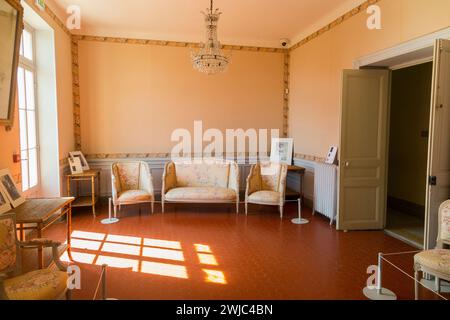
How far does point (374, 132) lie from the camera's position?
4434mm

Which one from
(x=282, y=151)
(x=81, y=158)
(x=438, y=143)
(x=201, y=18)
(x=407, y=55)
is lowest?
(x=81, y=158)

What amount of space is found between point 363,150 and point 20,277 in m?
4.13

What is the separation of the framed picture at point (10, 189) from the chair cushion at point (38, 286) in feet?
3.73

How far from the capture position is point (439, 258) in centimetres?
249

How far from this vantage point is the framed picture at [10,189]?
2.97 metres

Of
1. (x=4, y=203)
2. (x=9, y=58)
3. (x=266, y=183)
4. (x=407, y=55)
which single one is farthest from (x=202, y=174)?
(x=407, y=55)

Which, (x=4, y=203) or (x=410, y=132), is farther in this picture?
(x=410, y=132)

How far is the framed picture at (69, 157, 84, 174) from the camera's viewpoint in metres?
5.30

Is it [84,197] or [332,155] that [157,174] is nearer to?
[84,197]

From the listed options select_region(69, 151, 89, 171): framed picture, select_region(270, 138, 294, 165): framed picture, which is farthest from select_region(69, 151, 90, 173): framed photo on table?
select_region(270, 138, 294, 165): framed picture

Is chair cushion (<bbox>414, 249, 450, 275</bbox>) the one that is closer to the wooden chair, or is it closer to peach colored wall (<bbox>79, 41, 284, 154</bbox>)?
the wooden chair

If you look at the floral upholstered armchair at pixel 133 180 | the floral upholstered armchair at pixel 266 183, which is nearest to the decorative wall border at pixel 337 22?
the floral upholstered armchair at pixel 266 183

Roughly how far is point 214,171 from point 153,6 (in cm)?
291

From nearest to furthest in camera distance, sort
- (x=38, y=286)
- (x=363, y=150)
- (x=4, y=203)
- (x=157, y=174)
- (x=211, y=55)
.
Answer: (x=38, y=286) < (x=4, y=203) < (x=211, y=55) < (x=363, y=150) < (x=157, y=174)
